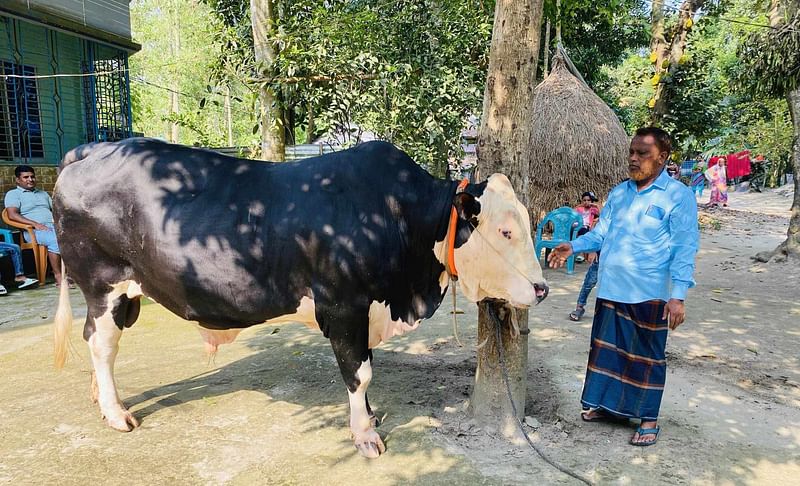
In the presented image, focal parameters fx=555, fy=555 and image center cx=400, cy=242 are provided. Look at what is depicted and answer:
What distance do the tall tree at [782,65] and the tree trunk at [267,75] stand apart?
23.6 ft

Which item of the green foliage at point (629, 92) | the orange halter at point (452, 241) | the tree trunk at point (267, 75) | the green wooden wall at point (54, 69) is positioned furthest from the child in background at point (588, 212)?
the green wooden wall at point (54, 69)

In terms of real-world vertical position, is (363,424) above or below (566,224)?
below

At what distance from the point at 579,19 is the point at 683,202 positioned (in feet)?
38.5

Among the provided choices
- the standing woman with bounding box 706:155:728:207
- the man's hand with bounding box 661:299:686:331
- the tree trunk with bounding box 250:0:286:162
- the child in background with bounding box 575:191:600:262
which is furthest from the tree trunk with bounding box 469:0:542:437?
the standing woman with bounding box 706:155:728:207

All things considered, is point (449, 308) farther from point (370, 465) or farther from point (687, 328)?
point (370, 465)

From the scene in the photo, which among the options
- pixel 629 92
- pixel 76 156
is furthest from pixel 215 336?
pixel 629 92

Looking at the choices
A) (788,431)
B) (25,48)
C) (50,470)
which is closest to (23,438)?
(50,470)

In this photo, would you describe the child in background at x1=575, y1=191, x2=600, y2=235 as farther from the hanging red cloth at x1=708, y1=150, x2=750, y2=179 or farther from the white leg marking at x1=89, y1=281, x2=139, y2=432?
the hanging red cloth at x1=708, y1=150, x2=750, y2=179

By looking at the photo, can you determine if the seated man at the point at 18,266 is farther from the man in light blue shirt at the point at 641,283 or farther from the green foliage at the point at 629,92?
the green foliage at the point at 629,92

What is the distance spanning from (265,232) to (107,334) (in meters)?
1.41

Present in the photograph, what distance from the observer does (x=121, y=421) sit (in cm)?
365

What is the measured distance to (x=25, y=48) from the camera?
10586 millimetres

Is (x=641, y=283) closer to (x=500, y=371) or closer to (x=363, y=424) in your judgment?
(x=500, y=371)

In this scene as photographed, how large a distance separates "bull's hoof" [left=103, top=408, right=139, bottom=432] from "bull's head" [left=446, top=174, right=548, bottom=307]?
7.91ft
